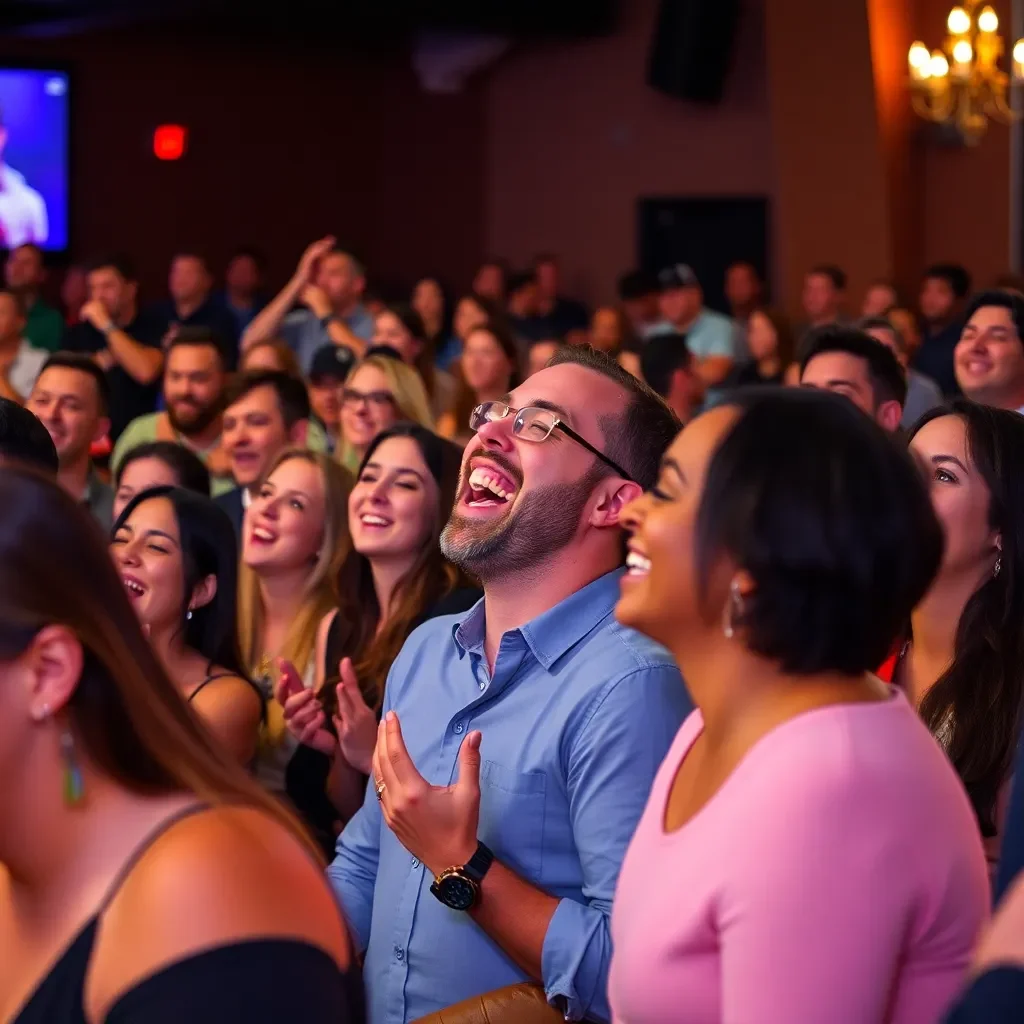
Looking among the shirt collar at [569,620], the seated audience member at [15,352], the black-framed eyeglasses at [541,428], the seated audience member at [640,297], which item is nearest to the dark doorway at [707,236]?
the seated audience member at [640,297]

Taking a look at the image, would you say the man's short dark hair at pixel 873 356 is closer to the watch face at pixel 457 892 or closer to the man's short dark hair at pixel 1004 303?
the man's short dark hair at pixel 1004 303

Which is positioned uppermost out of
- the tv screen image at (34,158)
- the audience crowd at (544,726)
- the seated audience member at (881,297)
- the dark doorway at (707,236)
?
the tv screen image at (34,158)

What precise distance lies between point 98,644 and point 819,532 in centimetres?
57

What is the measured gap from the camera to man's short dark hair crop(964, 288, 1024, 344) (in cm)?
461

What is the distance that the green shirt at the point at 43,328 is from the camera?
8.40m

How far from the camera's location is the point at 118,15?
31.8 feet

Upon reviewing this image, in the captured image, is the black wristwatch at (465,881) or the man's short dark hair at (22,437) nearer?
the black wristwatch at (465,881)

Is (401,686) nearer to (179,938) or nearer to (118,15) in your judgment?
(179,938)

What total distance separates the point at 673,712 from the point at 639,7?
9.97 meters

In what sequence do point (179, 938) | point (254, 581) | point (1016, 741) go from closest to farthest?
point (179, 938), point (1016, 741), point (254, 581)

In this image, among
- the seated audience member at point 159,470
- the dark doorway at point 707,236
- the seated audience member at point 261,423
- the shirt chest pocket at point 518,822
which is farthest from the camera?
the dark doorway at point 707,236

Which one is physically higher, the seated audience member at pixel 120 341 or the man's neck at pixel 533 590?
the seated audience member at pixel 120 341

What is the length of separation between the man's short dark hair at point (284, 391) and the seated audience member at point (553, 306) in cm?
540

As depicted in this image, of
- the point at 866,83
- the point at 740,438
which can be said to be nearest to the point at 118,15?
the point at 866,83
